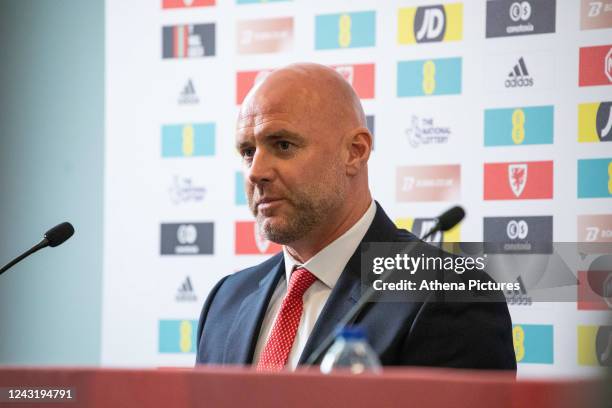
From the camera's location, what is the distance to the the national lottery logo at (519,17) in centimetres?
384

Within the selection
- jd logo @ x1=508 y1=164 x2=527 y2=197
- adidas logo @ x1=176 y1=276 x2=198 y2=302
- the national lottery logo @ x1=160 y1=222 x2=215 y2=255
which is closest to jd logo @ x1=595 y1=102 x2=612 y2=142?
jd logo @ x1=508 y1=164 x2=527 y2=197

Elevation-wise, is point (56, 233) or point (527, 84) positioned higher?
point (527, 84)

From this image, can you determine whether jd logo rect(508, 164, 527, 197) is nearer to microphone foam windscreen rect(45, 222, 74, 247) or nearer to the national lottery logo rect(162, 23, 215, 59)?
the national lottery logo rect(162, 23, 215, 59)

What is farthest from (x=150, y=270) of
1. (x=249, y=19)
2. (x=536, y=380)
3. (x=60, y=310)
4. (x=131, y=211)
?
(x=536, y=380)

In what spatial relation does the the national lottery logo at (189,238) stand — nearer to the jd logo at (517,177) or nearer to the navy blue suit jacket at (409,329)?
the jd logo at (517,177)

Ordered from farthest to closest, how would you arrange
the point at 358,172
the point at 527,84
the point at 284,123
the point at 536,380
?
1. the point at 527,84
2. the point at 358,172
3. the point at 284,123
4. the point at 536,380

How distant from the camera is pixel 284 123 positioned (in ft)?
8.49

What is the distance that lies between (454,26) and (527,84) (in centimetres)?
44

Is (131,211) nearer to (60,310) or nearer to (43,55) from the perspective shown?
(60,310)

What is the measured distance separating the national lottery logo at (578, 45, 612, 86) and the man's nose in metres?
1.77

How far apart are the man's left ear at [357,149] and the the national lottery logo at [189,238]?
172 centimetres

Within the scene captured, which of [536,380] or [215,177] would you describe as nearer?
[536,380]

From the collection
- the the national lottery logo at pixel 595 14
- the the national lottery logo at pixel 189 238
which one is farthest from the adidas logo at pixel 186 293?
the the national lottery logo at pixel 595 14

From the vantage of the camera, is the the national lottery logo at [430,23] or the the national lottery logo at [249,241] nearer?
the the national lottery logo at [430,23]
